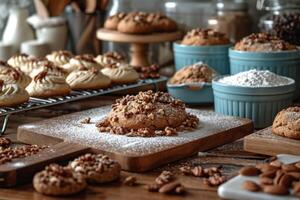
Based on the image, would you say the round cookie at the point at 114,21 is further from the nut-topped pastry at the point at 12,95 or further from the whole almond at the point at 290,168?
the whole almond at the point at 290,168

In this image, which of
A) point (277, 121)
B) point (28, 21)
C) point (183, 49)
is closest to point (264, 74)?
point (277, 121)

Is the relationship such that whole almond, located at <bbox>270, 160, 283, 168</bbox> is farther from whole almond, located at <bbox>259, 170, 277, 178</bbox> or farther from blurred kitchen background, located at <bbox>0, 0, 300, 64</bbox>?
blurred kitchen background, located at <bbox>0, 0, 300, 64</bbox>

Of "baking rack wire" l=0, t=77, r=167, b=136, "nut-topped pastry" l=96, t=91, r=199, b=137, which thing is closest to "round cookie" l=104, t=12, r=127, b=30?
"baking rack wire" l=0, t=77, r=167, b=136

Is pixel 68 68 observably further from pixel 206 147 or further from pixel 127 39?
pixel 206 147

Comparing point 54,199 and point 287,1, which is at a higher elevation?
point 287,1

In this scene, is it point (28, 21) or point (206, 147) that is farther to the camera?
point (28, 21)


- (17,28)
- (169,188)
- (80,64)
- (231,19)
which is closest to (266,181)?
(169,188)

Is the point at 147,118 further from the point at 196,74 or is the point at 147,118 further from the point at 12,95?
the point at 196,74
